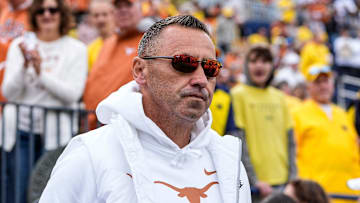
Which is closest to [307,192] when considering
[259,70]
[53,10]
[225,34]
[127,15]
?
[259,70]

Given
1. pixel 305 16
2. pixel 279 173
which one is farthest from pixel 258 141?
pixel 305 16

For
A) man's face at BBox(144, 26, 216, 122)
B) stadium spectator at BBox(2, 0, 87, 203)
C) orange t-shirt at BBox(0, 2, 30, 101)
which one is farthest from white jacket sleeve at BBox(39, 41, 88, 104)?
man's face at BBox(144, 26, 216, 122)

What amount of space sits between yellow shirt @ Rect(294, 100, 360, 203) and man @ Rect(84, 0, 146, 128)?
8.29 ft

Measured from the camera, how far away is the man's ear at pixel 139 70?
2.29 m

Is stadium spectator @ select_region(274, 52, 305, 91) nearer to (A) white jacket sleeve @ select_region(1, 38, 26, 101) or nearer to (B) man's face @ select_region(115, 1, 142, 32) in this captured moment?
(B) man's face @ select_region(115, 1, 142, 32)

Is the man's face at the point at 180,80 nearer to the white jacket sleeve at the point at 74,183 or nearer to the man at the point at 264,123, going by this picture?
the white jacket sleeve at the point at 74,183

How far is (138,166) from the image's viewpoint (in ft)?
6.86

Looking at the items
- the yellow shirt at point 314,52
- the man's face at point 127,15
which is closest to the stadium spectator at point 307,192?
the man's face at point 127,15

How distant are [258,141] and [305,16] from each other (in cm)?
1940

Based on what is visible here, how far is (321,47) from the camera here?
1638cm

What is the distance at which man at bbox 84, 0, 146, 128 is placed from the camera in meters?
4.52

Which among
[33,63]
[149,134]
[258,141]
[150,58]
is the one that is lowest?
[258,141]

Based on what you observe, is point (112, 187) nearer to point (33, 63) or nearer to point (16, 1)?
point (33, 63)

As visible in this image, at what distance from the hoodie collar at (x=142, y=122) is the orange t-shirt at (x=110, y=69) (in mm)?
1917
